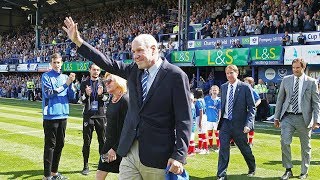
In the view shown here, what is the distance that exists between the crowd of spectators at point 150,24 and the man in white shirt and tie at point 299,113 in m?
14.1

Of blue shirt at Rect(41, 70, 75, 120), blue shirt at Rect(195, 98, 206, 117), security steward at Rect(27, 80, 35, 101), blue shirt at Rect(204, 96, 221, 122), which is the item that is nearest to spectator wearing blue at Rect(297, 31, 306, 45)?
blue shirt at Rect(204, 96, 221, 122)

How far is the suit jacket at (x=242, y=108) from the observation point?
Answer: 781 cm

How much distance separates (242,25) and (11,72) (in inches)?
1319

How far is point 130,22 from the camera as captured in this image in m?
38.8

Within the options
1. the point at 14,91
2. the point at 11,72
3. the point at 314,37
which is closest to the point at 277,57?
the point at 314,37

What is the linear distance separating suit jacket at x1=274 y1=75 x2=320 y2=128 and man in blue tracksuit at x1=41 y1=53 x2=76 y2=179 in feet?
12.6

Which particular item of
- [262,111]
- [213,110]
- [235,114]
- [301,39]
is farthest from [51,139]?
[301,39]

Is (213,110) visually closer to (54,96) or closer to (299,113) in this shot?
(299,113)

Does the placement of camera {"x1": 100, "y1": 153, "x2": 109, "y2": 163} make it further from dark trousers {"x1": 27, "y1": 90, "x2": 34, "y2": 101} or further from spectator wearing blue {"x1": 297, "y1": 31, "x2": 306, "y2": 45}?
dark trousers {"x1": 27, "y1": 90, "x2": 34, "y2": 101}

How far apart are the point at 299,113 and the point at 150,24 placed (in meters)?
27.5

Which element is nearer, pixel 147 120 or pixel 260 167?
pixel 147 120

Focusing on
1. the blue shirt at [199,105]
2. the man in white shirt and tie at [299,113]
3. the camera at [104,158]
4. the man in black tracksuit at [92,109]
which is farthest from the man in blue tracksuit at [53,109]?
the blue shirt at [199,105]

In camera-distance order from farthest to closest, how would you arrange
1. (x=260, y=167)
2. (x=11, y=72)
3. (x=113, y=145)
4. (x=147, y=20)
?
(x=11, y=72), (x=147, y=20), (x=260, y=167), (x=113, y=145)

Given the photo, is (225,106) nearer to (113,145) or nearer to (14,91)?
(113,145)
